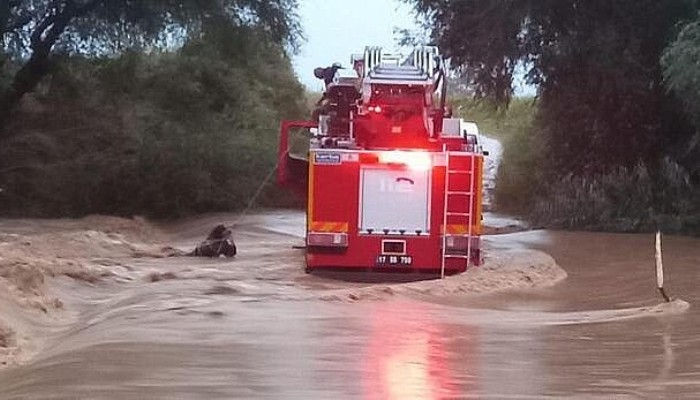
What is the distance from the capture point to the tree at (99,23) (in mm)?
30688

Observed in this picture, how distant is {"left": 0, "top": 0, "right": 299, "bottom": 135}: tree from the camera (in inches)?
1208

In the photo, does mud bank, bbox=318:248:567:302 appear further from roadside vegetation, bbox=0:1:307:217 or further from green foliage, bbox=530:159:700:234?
roadside vegetation, bbox=0:1:307:217

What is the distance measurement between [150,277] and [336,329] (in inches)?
253

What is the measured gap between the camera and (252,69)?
36781 mm

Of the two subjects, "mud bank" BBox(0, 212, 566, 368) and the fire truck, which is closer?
"mud bank" BBox(0, 212, 566, 368)

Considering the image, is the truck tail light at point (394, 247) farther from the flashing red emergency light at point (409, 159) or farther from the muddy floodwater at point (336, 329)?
the flashing red emergency light at point (409, 159)

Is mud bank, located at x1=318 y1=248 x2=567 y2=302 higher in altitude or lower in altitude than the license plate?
lower

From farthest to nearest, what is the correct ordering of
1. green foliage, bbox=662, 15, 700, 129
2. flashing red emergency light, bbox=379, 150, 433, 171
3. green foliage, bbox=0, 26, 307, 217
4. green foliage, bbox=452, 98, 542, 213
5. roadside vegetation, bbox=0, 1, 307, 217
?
green foliage, bbox=452, 98, 542, 213 < green foliage, bbox=0, 26, 307, 217 < roadside vegetation, bbox=0, 1, 307, 217 < green foliage, bbox=662, 15, 700, 129 < flashing red emergency light, bbox=379, 150, 433, 171

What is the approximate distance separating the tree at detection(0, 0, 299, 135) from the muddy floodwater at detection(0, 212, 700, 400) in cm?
1014

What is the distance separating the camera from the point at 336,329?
12.1 metres

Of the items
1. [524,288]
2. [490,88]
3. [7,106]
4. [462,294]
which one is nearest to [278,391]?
[462,294]

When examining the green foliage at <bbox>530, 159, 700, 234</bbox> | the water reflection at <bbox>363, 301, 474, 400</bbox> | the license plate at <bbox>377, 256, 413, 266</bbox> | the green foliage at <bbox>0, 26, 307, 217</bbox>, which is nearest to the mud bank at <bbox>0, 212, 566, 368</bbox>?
the license plate at <bbox>377, 256, 413, 266</bbox>

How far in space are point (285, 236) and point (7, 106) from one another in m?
9.99

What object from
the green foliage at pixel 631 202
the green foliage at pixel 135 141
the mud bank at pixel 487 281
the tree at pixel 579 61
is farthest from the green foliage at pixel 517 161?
the mud bank at pixel 487 281
